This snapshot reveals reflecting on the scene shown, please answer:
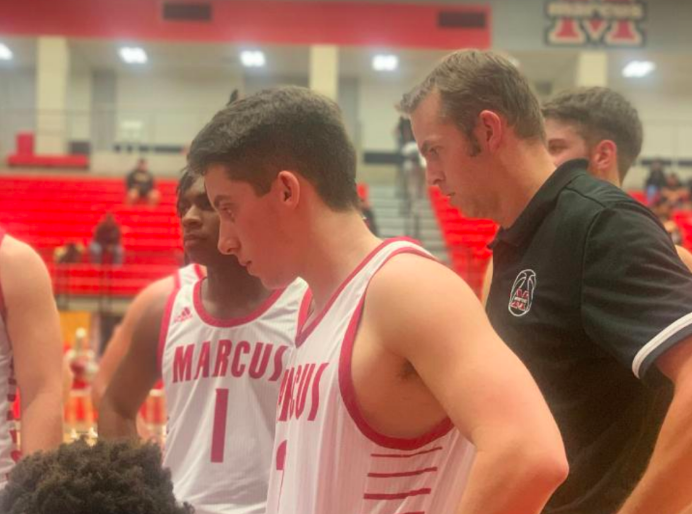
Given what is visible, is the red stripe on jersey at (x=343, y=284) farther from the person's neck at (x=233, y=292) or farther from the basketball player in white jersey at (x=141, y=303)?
the basketball player in white jersey at (x=141, y=303)

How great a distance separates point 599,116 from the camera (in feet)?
9.20

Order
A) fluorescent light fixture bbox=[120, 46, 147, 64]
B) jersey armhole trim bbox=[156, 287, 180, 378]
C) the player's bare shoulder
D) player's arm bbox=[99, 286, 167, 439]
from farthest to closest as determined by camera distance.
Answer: fluorescent light fixture bbox=[120, 46, 147, 64]
player's arm bbox=[99, 286, 167, 439]
jersey armhole trim bbox=[156, 287, 180, 378]
the player's bare shoulder

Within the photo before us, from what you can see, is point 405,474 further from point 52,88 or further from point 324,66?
point 52,88

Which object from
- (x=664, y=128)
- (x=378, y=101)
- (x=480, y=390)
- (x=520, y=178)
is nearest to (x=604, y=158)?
(x=520, y=178)

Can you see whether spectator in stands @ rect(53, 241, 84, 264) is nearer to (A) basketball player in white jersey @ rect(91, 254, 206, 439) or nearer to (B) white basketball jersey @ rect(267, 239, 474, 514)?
(A) basketball player in white jersey @ rect(91, 254, 206, 439)

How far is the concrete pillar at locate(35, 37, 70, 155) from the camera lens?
20.8 m

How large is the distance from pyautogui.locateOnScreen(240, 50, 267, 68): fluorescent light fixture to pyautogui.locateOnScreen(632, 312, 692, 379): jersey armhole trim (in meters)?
20.6

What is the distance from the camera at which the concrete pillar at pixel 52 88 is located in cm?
2077

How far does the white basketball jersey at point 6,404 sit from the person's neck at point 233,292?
1.76 ft

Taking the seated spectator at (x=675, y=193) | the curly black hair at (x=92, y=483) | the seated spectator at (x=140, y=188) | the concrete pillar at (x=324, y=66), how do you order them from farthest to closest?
the concrete pillar at (x=324, y=66), the seated spectator at (x=675, y=193), the seated spectator at (x=140, y=188), the curly black hair at (x=92, y=483)

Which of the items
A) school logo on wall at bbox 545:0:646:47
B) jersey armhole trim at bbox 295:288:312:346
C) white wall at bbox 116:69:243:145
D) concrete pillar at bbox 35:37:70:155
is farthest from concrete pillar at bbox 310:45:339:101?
jersey armhole trim at bbox 295:288:312:346

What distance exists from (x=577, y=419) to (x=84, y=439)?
3.43ft

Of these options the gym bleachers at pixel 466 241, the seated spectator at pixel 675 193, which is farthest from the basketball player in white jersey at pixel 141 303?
the seated spectator at pixel 675 193

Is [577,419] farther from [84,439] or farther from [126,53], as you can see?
[126,53]
